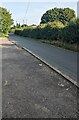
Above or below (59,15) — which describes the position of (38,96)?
below

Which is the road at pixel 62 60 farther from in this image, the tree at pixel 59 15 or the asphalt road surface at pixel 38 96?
the tree at pixel 59 15

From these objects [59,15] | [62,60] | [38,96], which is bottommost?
[62,60]

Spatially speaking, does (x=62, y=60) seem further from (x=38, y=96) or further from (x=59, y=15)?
(x=59, y=15)

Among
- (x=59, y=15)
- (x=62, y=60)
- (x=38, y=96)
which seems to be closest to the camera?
(x=38, y=96)

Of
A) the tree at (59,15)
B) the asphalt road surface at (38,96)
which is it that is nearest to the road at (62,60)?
the asphalt road surface at (38,96)

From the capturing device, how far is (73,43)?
91.5 feet

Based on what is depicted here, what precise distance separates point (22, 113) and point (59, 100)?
1.38 meters

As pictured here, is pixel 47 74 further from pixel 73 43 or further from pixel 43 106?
pixel 73 43

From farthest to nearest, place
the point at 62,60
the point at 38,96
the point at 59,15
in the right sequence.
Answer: the point at 59,15 → the point at 62,60 → the point at 38,96

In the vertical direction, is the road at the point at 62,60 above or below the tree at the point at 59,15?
below

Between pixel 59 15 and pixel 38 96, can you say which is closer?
pixel 38 96

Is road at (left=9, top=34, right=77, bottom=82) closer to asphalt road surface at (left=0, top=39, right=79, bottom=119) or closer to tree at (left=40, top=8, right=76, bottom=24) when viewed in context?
asphalt road surface at (left=0, top=39, right=79, bottom=119)

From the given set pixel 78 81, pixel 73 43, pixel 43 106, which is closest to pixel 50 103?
pixel 43 106

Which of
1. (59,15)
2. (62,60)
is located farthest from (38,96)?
(59,15)
